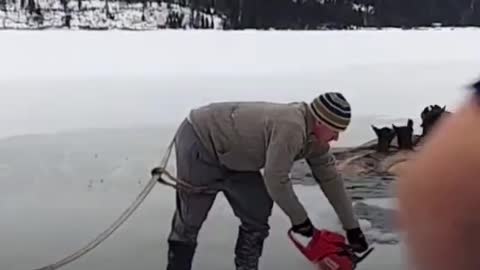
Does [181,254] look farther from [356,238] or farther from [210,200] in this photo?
[356,238]

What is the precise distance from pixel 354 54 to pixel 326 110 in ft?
14.8

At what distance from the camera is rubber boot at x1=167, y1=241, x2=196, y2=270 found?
293cm

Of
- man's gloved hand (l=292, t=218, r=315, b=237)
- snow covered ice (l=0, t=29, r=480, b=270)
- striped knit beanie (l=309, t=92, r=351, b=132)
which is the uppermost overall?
striped knit beanie (l=309, t=92, r=351, b=132)

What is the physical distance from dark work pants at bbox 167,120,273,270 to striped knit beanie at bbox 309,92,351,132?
386mm

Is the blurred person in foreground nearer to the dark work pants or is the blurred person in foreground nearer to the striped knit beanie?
the striped knit beanie

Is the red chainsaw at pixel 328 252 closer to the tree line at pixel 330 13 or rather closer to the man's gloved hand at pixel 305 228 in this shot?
the man's gloved hand at pixel 305 228

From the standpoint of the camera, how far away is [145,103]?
5977mm

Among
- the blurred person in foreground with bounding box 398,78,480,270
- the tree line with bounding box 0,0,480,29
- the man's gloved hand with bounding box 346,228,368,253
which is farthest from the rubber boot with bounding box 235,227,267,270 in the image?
the tree line with bounding box 0,0,480,29

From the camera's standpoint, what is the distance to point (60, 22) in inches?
262

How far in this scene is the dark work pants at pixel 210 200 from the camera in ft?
9.22

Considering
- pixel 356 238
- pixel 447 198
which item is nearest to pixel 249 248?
pixel 356 238

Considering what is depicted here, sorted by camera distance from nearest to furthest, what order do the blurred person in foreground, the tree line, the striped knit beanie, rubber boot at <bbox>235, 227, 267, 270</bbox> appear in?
the blurred person in foreground < the striped knit beanie < rubber boot at <bbox>235, 227, 267, 270</bbox> < the tree line

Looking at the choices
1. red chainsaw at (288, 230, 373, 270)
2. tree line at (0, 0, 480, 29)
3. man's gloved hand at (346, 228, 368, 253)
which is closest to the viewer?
red chainsaw at (288, 230, 373, 270)

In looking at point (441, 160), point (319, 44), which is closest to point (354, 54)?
point (319, 44)
